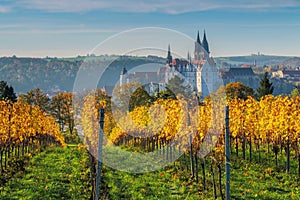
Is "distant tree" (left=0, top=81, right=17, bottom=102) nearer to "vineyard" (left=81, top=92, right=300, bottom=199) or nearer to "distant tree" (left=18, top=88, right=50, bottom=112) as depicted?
"distant tree" (left=18, top=88, right=50, bottom=112)

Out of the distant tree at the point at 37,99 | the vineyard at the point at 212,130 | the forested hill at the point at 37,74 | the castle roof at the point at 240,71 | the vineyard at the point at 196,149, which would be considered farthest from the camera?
the castle roof at the point at 240,71

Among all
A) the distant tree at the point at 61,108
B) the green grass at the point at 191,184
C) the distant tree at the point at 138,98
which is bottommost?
the distant tree at the point at 61,108

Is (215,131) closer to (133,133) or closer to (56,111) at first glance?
(133,133)

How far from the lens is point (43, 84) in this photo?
152625 mm

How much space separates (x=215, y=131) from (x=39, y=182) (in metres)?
7.32

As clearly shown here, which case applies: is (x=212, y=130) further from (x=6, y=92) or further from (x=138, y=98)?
(x=6, y=92)

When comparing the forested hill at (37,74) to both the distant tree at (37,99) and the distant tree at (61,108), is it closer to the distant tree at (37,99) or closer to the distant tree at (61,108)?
the distant tree at (37,99)

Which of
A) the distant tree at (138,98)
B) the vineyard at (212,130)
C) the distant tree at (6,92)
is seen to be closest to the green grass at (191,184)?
the vineyard at (212,130)

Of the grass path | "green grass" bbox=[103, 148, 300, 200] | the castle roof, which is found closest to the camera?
the grass path

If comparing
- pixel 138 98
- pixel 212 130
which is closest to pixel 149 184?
pixel 212 130

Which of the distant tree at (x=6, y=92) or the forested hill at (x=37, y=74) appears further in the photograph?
the forested hill at (x=37, y=74)

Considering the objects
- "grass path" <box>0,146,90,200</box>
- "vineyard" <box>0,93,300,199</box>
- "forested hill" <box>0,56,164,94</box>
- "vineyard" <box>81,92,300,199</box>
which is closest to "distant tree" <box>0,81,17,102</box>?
"vineyard" <box>0,93,300,199</box>

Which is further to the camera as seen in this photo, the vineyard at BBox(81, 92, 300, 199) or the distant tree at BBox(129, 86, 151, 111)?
the distant tree at BBox(129, 86, 151, 111)

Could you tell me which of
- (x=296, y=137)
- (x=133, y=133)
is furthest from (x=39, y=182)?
(x=133, y=133)
